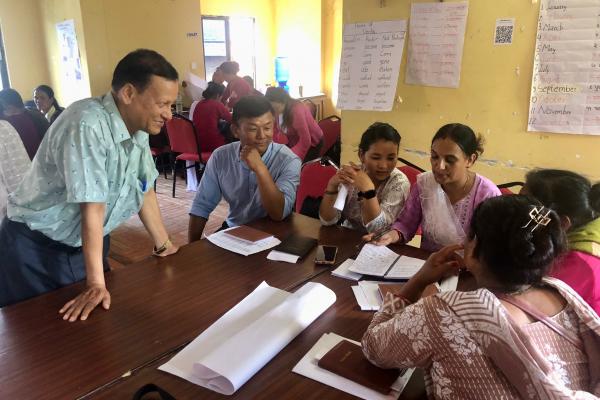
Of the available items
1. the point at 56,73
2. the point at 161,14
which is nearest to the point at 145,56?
the point at 161,14

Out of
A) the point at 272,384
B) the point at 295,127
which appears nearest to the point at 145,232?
the point at 295,127

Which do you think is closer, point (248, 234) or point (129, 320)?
point (129, 320)

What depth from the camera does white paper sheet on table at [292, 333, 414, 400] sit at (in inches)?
35.3

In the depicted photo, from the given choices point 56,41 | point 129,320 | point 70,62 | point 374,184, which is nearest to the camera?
point 129,320

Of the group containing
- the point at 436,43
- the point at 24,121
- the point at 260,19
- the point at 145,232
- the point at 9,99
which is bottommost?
the point at 145,232

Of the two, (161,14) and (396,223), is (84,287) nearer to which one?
(396,223)

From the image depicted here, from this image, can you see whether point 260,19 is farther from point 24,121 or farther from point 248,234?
point 248,234

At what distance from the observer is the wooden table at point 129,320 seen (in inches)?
37.6

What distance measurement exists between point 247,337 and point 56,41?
582 cm

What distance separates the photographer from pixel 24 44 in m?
5.66

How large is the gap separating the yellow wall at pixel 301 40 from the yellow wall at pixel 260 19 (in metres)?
0.11

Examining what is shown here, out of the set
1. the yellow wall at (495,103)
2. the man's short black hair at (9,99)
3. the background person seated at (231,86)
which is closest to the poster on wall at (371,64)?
the yellow wall at (495,103)

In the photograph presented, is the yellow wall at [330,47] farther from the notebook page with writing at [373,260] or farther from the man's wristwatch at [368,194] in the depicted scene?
the notebook page with writing at [373,260]

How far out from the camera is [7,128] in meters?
2.35
